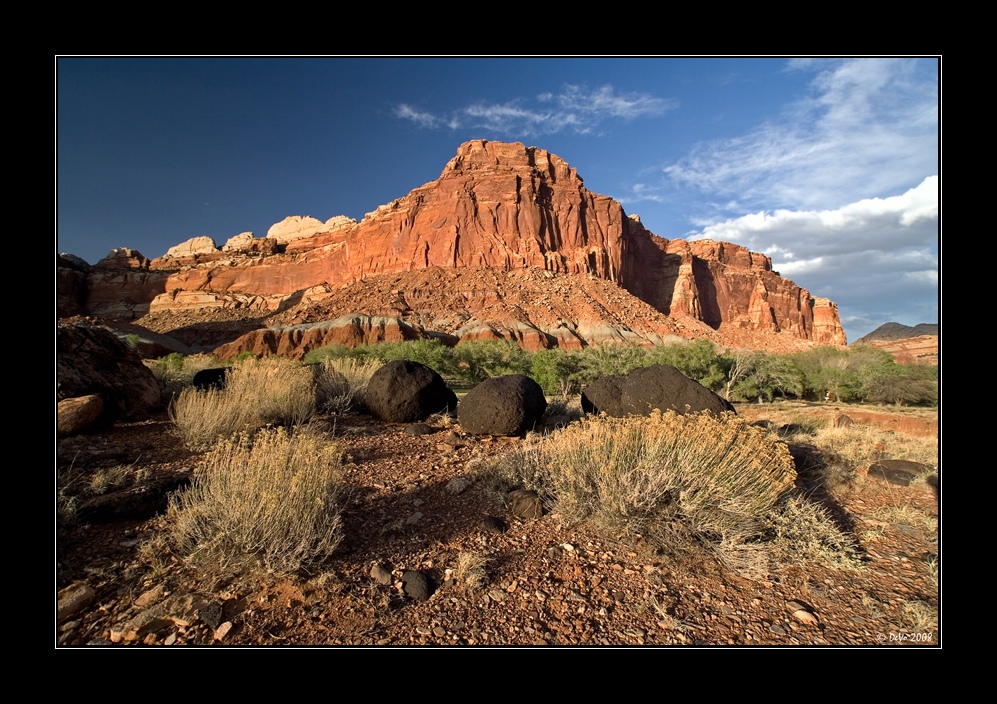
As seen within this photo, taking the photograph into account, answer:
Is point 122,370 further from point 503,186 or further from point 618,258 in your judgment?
point 618,258

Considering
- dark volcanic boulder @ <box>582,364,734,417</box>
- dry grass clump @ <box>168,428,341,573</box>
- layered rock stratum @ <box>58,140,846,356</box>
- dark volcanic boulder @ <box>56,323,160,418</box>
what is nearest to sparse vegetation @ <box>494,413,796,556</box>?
dry grass clump @ <box>168,428,341,573</box>

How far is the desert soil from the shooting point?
2.38 m

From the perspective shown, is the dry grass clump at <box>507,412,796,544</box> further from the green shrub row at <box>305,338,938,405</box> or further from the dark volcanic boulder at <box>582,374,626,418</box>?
the green shrub row at <box>305,338,938,405</box>

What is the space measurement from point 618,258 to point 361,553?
83.1m

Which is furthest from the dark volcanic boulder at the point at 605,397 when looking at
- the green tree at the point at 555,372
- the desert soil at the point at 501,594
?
the green tree at the point at 555,372

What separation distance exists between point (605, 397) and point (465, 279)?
56.4 meters

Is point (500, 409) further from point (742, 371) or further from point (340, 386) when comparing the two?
point (742, 371)

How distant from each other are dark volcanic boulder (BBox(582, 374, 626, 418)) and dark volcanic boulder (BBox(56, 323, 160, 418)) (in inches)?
322

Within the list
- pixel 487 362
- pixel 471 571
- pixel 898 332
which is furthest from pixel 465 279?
pixel 471 571
